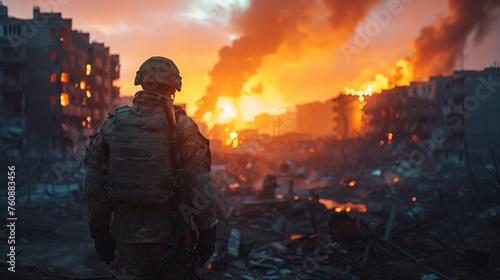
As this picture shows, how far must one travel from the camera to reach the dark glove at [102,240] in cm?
355

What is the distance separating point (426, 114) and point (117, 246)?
4963cm

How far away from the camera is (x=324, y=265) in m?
9.47

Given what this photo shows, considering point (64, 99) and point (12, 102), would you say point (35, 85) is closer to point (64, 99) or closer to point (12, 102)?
point (64, 99)

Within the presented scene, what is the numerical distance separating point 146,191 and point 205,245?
0.77 meters

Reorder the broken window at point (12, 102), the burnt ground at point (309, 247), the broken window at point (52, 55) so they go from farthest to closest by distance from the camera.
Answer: the broken window at point (12, 102)
the broken window at point (52, 55)
the burnt ground at point (309, 247)

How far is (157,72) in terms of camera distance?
12.2 ft

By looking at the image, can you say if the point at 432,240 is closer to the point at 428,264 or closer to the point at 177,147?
the point at 428,264

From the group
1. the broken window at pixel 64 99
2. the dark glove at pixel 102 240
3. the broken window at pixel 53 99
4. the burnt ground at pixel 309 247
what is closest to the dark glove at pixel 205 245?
the dark glove at pixel 102 240

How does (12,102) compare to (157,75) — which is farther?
(12,102)

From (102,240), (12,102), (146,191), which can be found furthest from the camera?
(12,102)

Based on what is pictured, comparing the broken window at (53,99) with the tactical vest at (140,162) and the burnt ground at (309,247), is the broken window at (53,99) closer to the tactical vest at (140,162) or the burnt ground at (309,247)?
the burnt ground at (309,247)

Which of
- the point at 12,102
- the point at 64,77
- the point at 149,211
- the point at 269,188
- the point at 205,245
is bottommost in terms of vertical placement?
the point at 269,188

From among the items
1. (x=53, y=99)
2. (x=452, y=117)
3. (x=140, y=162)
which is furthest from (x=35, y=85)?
(x=452, y=117)

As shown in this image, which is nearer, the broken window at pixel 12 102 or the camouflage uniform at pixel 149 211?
the camouflage uniform at pixel 149 211
